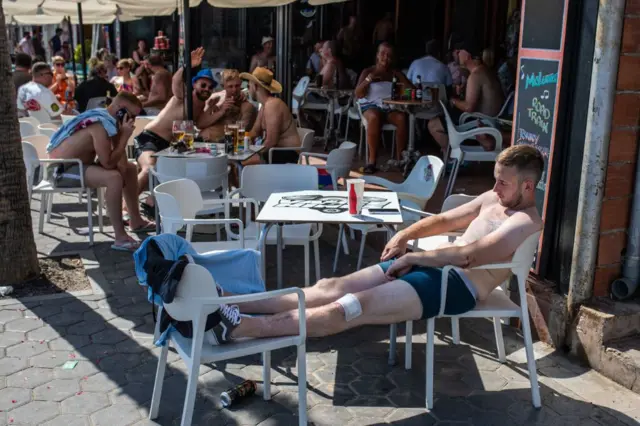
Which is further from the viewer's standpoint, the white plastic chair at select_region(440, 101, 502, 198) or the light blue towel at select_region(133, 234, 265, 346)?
the white plastic chair at select_region(440, 101, 502, 198)

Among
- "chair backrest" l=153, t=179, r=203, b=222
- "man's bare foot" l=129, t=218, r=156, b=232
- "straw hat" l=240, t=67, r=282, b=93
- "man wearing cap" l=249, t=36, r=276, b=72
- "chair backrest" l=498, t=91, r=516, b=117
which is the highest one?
"man wearing cap" l=249, t=36, r=276, b=72

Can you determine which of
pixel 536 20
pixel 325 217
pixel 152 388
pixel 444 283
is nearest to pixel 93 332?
pixel 152 388

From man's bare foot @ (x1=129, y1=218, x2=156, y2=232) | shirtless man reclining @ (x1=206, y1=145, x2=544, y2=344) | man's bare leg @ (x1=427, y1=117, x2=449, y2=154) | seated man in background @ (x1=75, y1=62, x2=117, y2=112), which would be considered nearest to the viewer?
shirtless man reclining @ (x1=206, y1=145, x2=544, y2=344)

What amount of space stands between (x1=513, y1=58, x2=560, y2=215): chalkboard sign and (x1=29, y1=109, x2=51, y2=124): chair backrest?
6.61m

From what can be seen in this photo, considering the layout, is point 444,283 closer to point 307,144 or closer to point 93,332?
point 93,332

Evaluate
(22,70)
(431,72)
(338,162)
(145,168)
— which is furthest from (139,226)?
(22,70)

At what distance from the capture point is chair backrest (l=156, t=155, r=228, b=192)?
17.7 feet

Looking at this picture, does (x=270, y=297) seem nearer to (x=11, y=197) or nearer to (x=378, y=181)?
(x=378, y=181)

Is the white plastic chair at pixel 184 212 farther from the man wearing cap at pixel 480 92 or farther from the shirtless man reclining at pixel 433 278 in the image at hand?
the man wearing cap at pixel 480 92

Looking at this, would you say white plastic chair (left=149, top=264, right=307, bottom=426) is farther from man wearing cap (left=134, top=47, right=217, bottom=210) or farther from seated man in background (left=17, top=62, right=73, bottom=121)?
seated man in background (left=17, top=62, right=73, bottom=121)

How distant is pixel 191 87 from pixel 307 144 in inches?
46.4

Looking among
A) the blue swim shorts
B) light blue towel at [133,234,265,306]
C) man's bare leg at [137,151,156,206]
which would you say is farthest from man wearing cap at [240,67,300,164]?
the blue swim shorts

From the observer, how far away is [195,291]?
2.76 m

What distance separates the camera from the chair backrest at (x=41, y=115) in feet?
29.6
